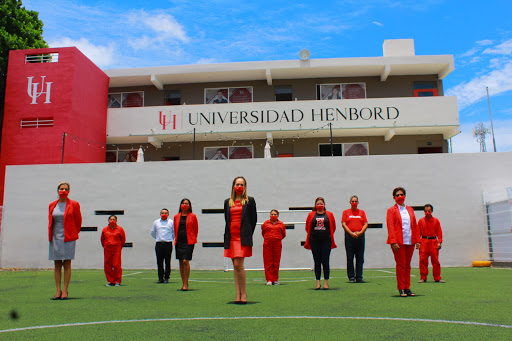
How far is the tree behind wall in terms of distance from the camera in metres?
22.6

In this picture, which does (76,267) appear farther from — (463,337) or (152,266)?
(463,337)

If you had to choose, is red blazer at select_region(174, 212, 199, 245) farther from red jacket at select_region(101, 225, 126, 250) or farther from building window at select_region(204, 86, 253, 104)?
building window at select_region(204, 86, 253, 104)

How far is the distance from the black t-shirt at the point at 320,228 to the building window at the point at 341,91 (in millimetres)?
14903

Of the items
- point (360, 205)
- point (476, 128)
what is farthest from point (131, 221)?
point (476, 128)

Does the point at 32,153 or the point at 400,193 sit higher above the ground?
the point at 32,153

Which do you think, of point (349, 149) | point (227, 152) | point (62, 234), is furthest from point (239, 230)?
point (349, 149)

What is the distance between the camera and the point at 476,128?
125 feet

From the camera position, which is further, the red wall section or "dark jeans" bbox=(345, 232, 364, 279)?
the red wall section

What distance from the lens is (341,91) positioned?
2323 cm

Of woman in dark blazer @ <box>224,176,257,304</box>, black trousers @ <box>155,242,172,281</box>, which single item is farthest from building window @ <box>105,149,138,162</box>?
woman in dark blazer @ <box>224,176,257,304</box>

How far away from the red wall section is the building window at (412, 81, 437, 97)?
49.4 feet

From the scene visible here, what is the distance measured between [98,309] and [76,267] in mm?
10902

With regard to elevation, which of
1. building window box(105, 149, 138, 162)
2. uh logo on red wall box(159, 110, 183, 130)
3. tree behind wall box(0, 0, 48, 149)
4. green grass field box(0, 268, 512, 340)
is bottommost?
green grass field box(0, 268, 512, 340)

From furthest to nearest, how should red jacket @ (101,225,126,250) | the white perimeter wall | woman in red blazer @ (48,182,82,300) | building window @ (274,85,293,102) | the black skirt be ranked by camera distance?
building window @ (274,85,293,102)
the white perimeter wall
red jacket @ (101,225,126,250)
the black skirt
woman in red blazer @ (48,182,82,300)
